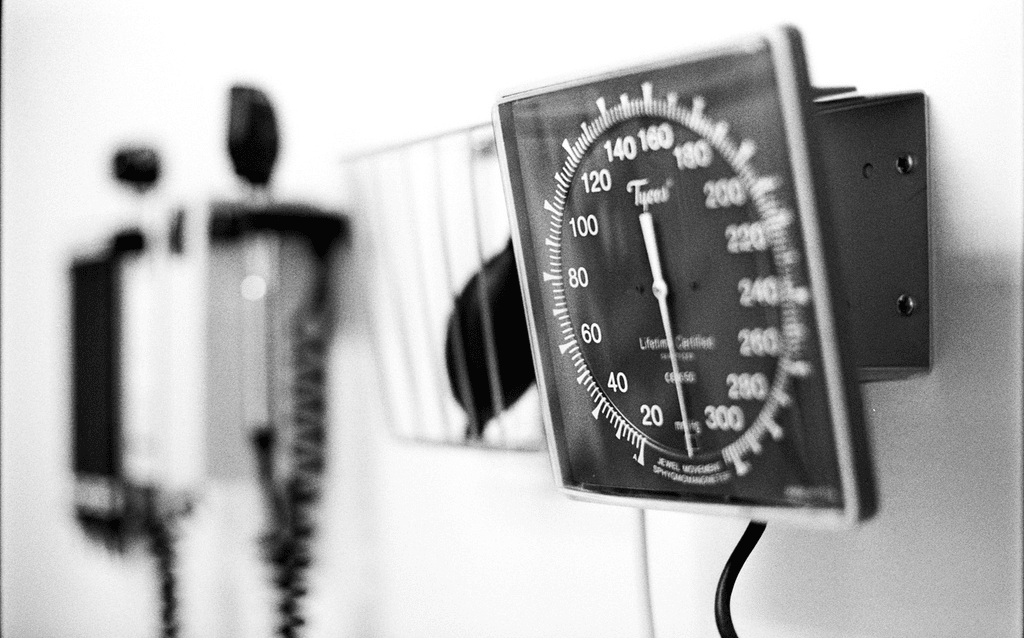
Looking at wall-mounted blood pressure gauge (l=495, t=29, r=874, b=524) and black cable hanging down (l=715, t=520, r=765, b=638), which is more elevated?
wall-mounted blood pressure gauge (l=495, t=29, r=874, b=524)

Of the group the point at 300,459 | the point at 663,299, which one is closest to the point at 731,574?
the point at 663,299

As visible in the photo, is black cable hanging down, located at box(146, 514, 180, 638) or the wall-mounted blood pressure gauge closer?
the wall-mounted blood pressure gauge

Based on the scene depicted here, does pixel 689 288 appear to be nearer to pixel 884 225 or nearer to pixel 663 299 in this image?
pixel 663 299

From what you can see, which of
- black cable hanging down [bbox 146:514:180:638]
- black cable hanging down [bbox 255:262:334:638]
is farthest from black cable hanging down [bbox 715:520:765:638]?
black cable hanging down [bbox 146:514:180:638]

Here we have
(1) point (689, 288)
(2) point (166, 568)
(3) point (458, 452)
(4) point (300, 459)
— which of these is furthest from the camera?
(2) point (166, 568)

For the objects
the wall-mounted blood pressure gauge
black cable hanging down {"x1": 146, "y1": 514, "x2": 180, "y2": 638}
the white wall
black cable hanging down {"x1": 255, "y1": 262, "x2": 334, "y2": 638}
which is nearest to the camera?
the wall-mounted blood pressure gauge

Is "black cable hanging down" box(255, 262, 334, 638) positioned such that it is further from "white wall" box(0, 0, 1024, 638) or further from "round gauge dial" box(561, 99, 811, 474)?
"round gauge dial" box(561, 99, 811, 474)

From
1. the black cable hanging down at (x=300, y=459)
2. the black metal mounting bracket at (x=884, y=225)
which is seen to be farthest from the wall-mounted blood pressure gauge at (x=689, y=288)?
the black cable hanging down at (x=300, y=459)

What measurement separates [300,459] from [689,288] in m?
0.71

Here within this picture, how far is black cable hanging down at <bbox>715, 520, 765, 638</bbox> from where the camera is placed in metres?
0.61

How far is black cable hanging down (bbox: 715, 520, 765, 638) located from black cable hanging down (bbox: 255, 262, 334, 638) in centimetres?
64

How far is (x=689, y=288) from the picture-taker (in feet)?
1.87

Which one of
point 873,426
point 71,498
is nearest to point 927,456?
point 873,426

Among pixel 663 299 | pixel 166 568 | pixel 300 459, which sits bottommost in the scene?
pixel 166 568
